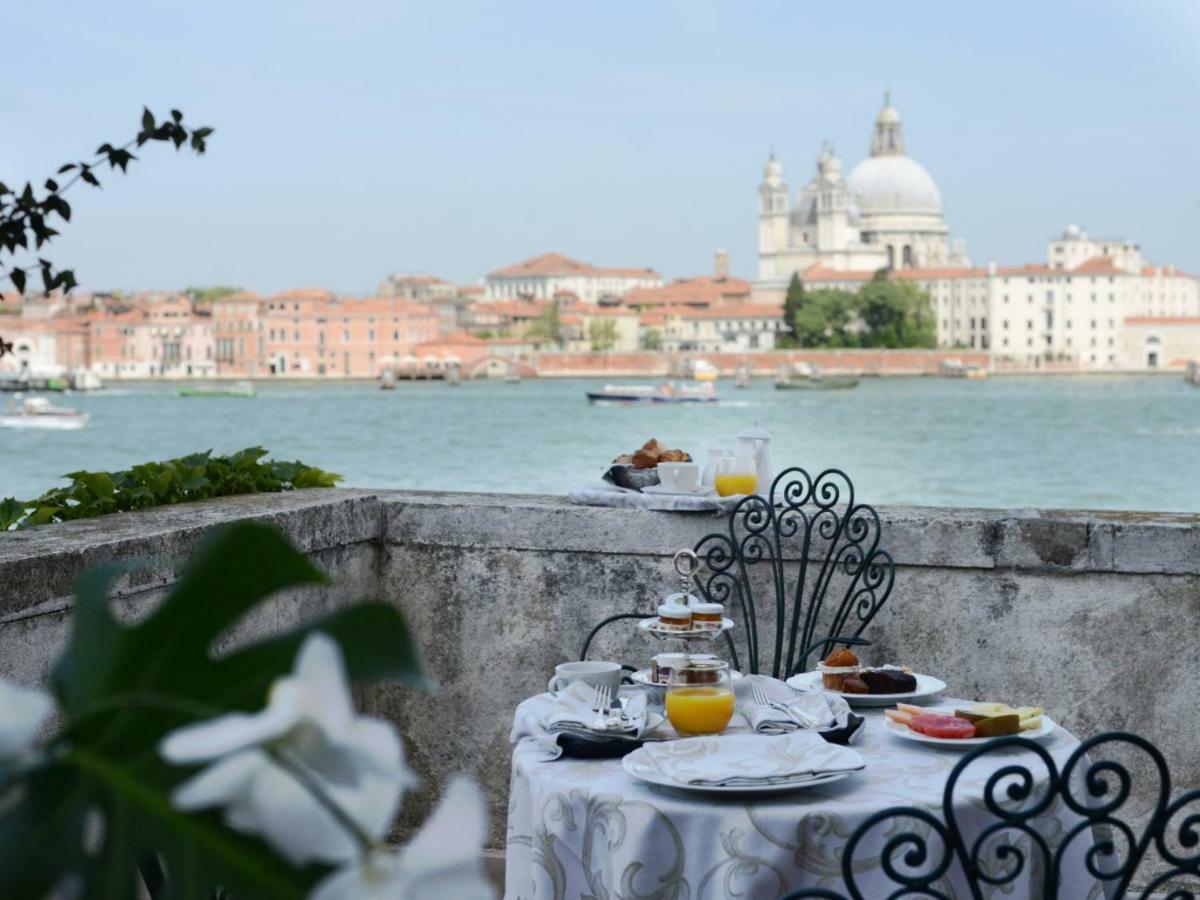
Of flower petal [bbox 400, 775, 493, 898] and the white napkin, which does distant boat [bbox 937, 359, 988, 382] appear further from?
flower petal [bbox 400, 775, 493, 898]

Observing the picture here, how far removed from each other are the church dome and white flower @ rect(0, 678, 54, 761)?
303 feet

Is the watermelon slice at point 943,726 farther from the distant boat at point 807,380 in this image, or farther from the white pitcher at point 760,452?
the distant boat at point 807,380

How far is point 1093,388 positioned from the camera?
253 ft

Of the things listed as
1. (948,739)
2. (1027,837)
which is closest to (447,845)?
(1027,837)

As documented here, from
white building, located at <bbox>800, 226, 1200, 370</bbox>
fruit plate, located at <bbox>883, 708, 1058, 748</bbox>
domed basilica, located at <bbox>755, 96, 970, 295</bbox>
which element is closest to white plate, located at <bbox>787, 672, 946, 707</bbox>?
fruit plate, located at <bbox>883, 708, 1058, 748</bbox>

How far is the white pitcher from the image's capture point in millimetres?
2854

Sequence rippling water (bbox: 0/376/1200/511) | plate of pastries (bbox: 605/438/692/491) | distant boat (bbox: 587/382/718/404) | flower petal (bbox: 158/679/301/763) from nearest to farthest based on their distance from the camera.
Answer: flower petal (bbox: 158/679/301/763) < plate of pastries (bbox: 605/438/692/491) < rippling water (bbox: 0/376/1200/511) < distant boat (bbox: 587/382/718/404)

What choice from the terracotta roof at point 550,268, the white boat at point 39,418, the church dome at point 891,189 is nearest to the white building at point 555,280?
the terracotta roof at point 550,268

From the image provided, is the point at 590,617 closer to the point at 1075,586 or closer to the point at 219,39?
the point at 1075,586

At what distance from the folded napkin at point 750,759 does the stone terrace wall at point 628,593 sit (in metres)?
0.91

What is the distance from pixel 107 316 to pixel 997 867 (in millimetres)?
90965

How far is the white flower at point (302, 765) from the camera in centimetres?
30

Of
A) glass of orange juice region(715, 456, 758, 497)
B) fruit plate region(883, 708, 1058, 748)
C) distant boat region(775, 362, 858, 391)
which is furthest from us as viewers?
distant boat region(775, 362, 858, 391)

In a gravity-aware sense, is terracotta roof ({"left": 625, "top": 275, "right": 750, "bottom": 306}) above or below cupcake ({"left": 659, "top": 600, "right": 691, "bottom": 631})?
above
